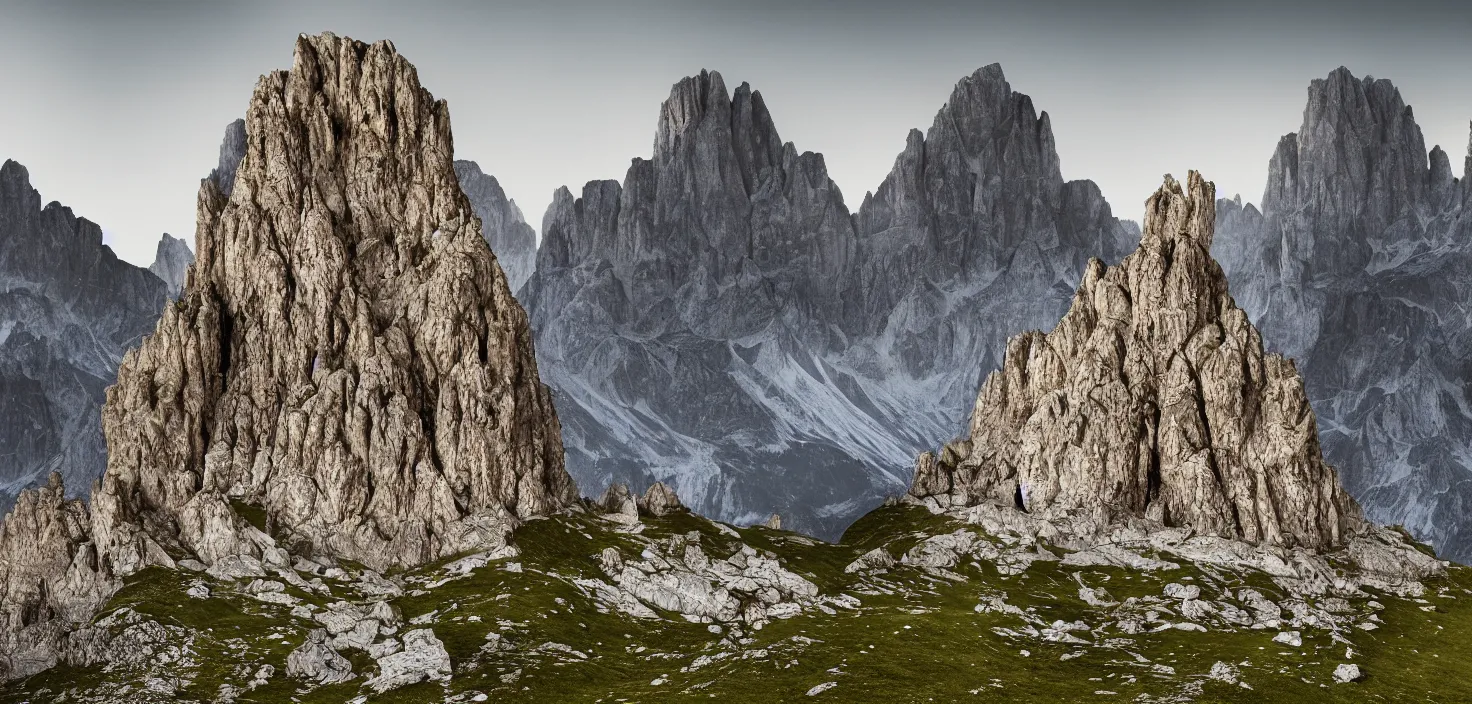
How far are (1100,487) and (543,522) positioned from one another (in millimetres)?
72714

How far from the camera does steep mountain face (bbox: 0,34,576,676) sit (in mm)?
155750

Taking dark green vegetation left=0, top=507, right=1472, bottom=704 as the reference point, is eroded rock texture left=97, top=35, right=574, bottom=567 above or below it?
above

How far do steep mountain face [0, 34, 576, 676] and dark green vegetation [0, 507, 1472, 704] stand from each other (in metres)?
8.23

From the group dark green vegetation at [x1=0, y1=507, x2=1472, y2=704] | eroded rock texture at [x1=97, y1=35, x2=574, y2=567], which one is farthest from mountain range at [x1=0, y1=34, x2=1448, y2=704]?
dark green vegetation at [x1=0, y1=507, x2=1472, y2=704]

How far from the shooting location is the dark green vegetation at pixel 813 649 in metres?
122

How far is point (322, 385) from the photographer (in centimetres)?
17062

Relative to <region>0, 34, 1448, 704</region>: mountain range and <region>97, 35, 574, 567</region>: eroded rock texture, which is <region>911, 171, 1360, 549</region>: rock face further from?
<region>97, 35, 574, 567</region>: eroded rock texture

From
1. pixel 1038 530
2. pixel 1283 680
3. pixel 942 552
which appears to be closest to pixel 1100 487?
pixel 1038 530

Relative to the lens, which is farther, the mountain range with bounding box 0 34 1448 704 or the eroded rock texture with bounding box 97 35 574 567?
the eroded rock texture with bounding box 97 35 574 567

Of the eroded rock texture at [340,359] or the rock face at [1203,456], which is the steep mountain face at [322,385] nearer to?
the eroded rock texture at [340,359]

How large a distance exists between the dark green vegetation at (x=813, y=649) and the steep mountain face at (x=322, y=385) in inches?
324

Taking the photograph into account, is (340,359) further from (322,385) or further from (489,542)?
(489,542)

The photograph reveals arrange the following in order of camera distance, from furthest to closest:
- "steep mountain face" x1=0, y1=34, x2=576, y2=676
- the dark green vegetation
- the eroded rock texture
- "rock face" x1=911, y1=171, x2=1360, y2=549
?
"rock face" x1=911, y1=171, x2=1360, y2=549
the eroded rock texture
"steep mountain face" x1=0, y1=34, x2=576, y2=676
the dark green vegetation

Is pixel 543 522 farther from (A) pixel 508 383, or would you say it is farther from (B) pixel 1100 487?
(B) pixel 1100 487
